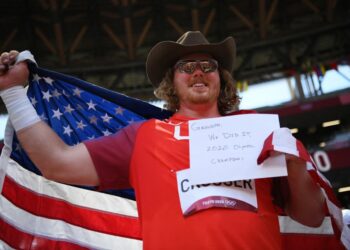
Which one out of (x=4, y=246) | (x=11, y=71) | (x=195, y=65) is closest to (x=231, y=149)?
(x=195, y=65)

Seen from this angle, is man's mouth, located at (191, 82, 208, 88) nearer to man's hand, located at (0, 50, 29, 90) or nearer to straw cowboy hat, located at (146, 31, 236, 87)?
straw cowboy hat, located at (146, 31, 236, 87)

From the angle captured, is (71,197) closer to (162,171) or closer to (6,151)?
(6,151)

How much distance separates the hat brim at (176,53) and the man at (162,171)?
159mm

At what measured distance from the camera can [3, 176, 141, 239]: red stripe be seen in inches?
74.6

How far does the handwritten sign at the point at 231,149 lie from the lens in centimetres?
135

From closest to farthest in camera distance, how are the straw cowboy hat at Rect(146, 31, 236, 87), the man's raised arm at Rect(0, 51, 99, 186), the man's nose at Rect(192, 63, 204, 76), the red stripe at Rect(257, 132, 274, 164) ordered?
the red stripe at Rect(257, 132, 274, 164) < the man's raised arm at Rect(0, 51, 99, 186) < the man's nose at Rect(192, 63, 204, 76) < the straw cowboy hat at Rect(146, 31, 236, 87)

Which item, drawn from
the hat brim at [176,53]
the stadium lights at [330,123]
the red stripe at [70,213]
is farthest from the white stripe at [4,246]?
the stadium lights at [330,123]

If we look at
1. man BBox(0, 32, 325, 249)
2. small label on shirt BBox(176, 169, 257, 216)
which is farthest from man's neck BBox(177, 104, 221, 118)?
small label on shirt BBox(176, 169, 257, 216)

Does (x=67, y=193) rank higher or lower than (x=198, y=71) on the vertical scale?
lower

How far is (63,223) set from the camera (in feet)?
6.35

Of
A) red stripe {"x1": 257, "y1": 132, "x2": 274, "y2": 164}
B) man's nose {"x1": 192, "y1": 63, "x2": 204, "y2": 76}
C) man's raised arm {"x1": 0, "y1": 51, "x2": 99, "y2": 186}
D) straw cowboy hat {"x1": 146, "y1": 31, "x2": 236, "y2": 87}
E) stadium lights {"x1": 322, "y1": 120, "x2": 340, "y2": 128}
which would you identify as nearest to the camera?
red stripe {"x1": 257, "y1": 132, "x2": 274, "y2": 164}

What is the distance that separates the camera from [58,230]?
191cm

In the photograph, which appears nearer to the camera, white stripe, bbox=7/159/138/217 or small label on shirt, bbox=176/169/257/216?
small label on shirt, bbox=176/169/257/216

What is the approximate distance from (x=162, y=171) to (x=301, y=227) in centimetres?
68
